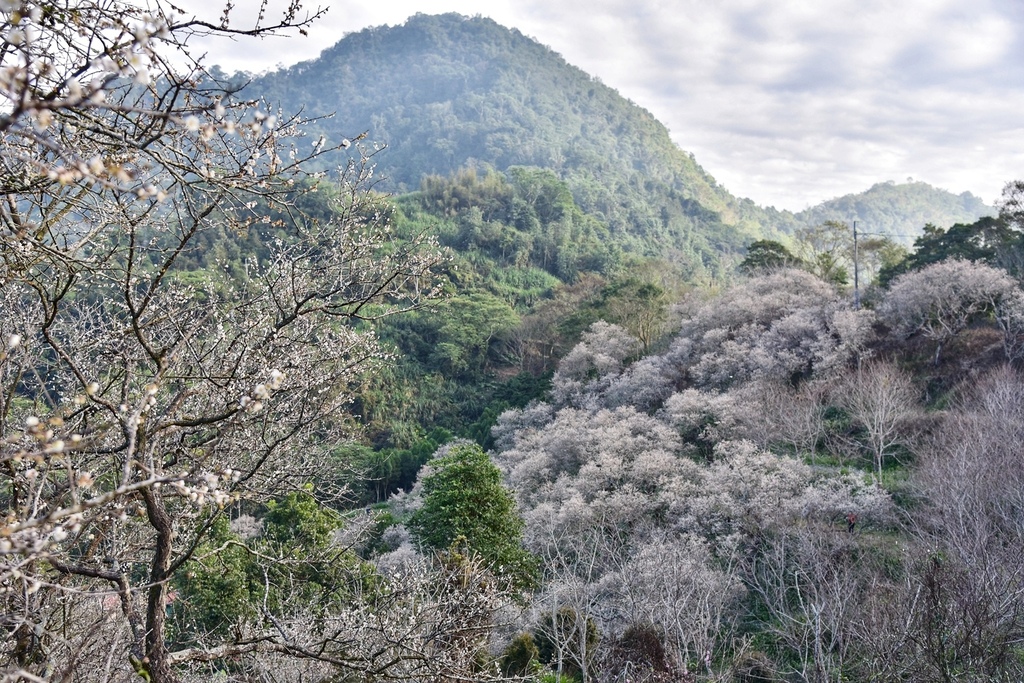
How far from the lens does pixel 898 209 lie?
92.3 m

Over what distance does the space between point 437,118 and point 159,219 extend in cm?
8538

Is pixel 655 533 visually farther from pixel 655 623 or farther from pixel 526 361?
pixel 526 361

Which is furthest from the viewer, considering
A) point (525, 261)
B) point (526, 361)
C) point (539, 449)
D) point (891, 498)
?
point (525, 261)

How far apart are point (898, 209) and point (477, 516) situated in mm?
100202

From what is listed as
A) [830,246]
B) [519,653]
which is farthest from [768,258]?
[519,653]

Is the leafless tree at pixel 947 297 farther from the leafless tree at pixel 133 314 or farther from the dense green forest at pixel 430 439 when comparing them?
the leafless tree at pixel 133 314

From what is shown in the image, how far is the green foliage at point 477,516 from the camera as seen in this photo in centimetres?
1122

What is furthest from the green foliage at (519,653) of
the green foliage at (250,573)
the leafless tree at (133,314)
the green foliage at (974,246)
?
the green foliage at (974,246)

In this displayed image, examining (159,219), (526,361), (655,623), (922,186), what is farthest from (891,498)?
(922,186)

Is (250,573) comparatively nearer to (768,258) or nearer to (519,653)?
(519,653)

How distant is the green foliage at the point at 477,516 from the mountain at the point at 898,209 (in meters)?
85.0

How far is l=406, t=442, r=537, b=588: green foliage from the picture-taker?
11.2 meters

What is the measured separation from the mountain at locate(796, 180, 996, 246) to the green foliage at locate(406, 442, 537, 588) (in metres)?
85.0

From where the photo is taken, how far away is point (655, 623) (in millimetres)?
8961
